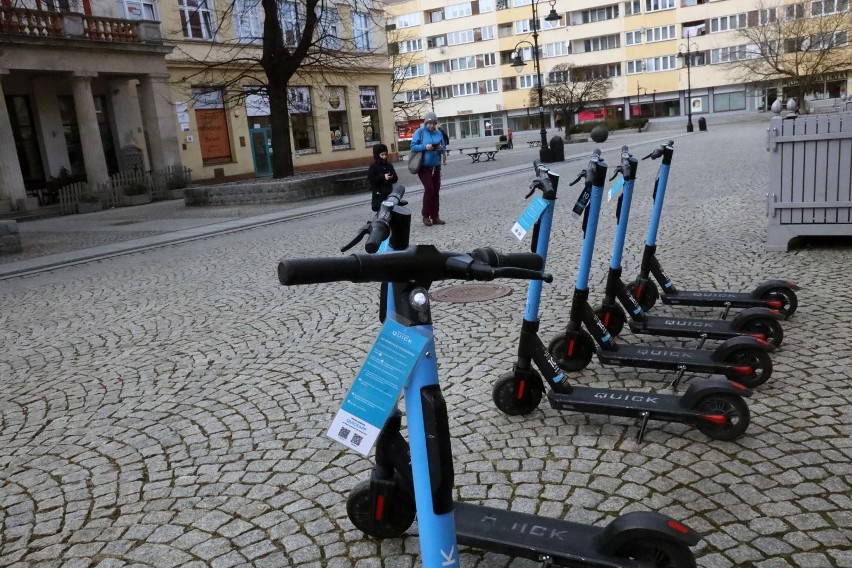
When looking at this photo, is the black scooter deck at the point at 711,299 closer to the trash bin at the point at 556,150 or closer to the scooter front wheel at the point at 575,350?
the scooter front wheel at the point at 575,350

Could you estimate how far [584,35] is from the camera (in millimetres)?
73625

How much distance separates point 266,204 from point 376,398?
1952cm

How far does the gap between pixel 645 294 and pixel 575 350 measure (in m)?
1.52

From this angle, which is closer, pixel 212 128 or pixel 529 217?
pixel 529 217

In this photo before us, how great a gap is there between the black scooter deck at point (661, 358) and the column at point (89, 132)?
25496mm

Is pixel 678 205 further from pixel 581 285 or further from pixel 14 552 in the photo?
pixel 14 552

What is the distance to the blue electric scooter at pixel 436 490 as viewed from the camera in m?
1.89

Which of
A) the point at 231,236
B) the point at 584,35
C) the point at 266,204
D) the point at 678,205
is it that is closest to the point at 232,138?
the point at 266,204

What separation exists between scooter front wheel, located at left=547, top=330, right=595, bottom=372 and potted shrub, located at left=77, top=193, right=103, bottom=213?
23745mm

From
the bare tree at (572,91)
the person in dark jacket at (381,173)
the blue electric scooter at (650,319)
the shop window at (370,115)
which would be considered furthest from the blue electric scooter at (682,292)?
the bare tree at (572,91)

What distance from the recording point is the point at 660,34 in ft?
227

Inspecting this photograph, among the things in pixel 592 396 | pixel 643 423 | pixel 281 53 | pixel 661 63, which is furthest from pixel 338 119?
pixel 661 63

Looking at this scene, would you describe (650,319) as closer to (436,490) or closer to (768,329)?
(768,329)

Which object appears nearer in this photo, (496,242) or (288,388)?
(288,388)
